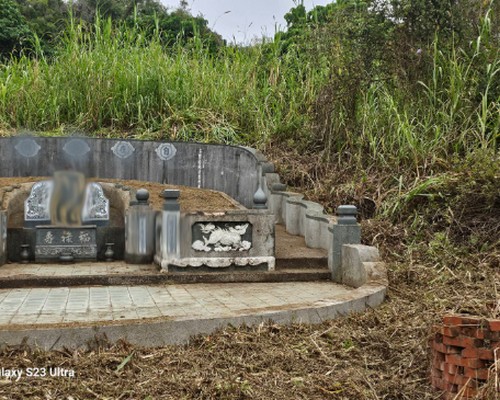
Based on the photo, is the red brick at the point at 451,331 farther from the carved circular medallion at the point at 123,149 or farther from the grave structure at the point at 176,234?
the carved circular medallion at the point at 123,149

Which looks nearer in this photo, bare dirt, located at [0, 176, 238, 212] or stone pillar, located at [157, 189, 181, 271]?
stone pillar, located at [157, 189, 181, 271]

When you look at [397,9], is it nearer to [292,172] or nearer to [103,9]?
[292,172]

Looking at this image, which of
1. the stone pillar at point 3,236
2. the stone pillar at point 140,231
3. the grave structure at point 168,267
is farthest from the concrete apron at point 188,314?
the stone pillar at point 3,236

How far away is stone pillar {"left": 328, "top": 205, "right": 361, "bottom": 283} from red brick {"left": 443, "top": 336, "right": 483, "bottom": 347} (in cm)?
354

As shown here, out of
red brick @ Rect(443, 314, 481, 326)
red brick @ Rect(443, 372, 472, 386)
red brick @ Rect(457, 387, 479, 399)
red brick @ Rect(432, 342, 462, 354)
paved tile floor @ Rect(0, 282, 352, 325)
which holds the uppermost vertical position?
red brick @ Rect(443, 314, 481, 326)

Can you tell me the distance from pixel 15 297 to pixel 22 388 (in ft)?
8.10

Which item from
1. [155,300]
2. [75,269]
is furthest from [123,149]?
[155,300]

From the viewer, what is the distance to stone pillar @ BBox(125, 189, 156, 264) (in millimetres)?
7582

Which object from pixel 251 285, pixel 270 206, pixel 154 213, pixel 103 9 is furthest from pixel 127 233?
pixel 103 9

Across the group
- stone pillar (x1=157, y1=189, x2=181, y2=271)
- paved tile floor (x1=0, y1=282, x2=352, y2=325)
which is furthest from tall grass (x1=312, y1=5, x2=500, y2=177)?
stone pillar (x1=157, y1=189, x2=181, y2=271)

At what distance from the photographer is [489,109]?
30.2 feet

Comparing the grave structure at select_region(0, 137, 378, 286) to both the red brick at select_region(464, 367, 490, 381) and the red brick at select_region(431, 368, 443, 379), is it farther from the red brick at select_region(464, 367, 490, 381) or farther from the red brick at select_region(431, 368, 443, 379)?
the red brick at select_region(464, 367, 490, 381)

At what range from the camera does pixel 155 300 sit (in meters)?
6.07

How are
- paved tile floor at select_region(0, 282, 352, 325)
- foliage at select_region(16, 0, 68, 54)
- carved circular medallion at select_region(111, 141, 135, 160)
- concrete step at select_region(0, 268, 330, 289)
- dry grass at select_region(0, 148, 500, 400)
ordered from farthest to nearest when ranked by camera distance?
foliage at select_region(16, 0, 68, 54)
carved circular medallion at select_region(111, 141, 135, 160)
concrete step at select_region(0, 268, 330, 289)
paved tile floor at select_region(0, 282, 352, 325)
dry grass at select_region(0, 148, 500, 400)
